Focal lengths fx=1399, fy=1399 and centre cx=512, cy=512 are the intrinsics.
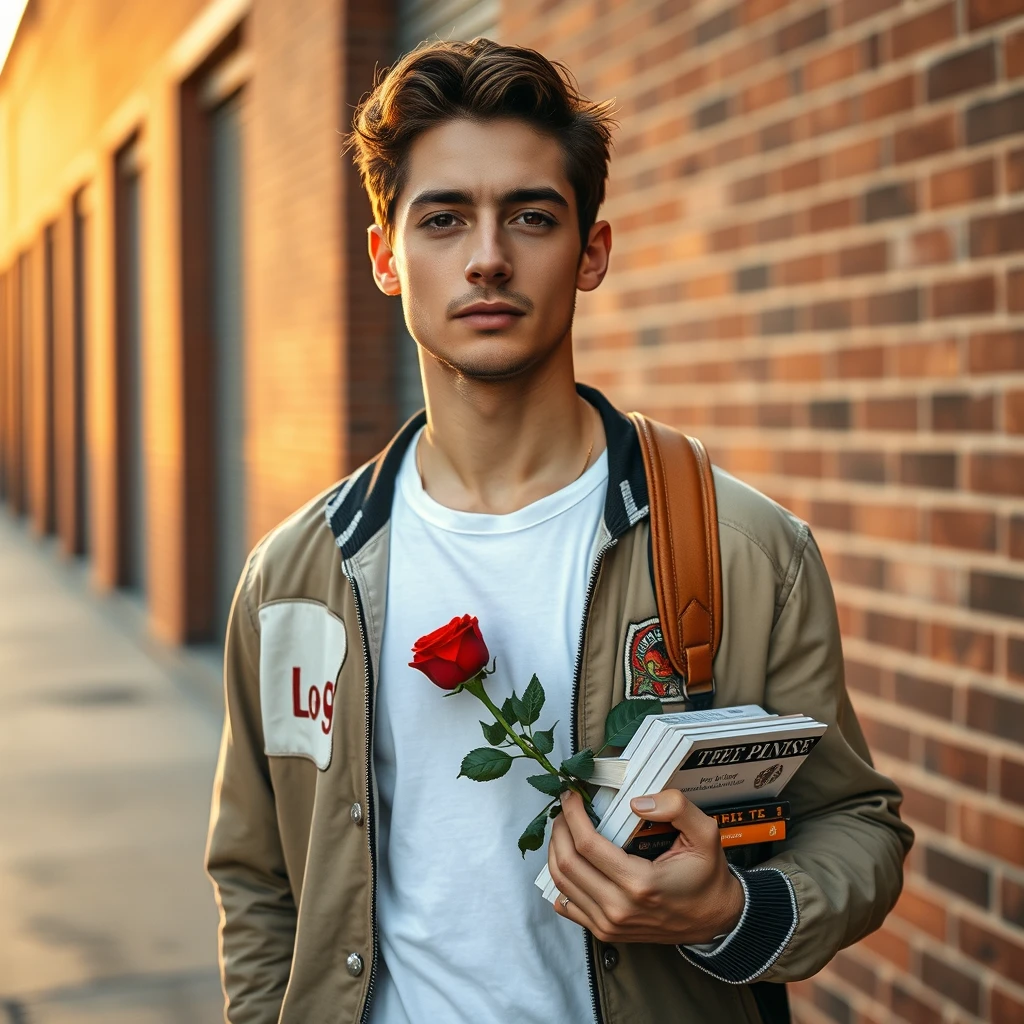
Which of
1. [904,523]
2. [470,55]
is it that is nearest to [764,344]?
[904,523]

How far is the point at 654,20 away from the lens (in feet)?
14.2

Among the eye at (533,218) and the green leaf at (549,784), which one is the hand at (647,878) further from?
the eye at (533,218)

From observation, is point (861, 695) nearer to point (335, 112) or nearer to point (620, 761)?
point (620, 761)

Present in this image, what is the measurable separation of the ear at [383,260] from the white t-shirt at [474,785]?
1.54 feet

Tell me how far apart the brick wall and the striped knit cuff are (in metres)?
1.09

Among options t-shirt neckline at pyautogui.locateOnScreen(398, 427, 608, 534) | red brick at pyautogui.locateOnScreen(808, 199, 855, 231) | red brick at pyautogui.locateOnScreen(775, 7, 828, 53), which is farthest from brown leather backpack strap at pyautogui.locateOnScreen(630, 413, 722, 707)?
red brick at pyautogui.locateOnScreen(775, 7, 828, 53)

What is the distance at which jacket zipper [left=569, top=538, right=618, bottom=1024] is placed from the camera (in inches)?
86.8

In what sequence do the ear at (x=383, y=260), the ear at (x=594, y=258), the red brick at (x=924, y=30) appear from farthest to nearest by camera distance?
the red brick at (x=924, y=30), the ear at (x=383, y=260), the ear at (x=594, y=258)

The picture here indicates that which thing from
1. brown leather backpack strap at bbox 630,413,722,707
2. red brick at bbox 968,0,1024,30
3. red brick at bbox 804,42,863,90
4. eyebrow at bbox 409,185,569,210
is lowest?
brown leather backpack strap at bbox 630,413,722,707

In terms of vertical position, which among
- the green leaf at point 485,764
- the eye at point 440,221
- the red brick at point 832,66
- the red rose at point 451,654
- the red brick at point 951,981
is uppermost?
the red brick at point 832,66

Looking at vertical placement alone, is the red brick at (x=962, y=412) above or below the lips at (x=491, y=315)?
below

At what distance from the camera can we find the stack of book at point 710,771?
6.31 feet

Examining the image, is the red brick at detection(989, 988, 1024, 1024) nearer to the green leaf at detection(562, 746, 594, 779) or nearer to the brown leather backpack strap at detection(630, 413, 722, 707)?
the brown leather backpack strap at detection(630, 413, 722, 707)

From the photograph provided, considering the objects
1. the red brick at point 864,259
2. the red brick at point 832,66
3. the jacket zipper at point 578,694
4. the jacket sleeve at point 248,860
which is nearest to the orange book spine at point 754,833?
the jacket zipper at point 578,694
